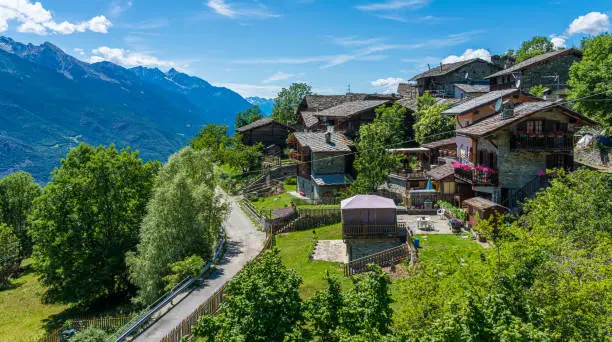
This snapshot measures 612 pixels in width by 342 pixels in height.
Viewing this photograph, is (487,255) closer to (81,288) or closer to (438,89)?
(81,288)

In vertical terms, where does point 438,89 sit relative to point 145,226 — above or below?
above

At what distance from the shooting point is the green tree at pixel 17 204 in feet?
183

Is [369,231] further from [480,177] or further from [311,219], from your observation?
[311,219]

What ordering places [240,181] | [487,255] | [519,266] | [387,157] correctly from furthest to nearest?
[240,181] < [387,157] < [487,255] < [519,266]

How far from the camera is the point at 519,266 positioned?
13.1 m

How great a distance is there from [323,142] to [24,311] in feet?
116

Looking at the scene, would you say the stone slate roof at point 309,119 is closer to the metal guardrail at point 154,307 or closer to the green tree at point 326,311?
the metal guardrail at point 154,307

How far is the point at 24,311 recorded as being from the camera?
1444 inches

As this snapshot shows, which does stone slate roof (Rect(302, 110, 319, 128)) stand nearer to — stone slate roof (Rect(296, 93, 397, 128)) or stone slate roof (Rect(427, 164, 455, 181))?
stone slate roof (Rect(296, 93, 397, 128))

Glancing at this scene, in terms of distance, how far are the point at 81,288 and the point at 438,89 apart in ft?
207

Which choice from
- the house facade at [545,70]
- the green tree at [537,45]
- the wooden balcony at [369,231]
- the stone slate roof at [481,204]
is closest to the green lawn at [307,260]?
the wooden balcony at [369,231]

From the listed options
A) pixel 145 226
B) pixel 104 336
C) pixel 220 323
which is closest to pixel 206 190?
pixel 145 226

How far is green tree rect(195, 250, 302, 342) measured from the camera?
43.4 ft

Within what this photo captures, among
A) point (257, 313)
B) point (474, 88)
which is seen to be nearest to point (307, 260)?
point (257, 313)
